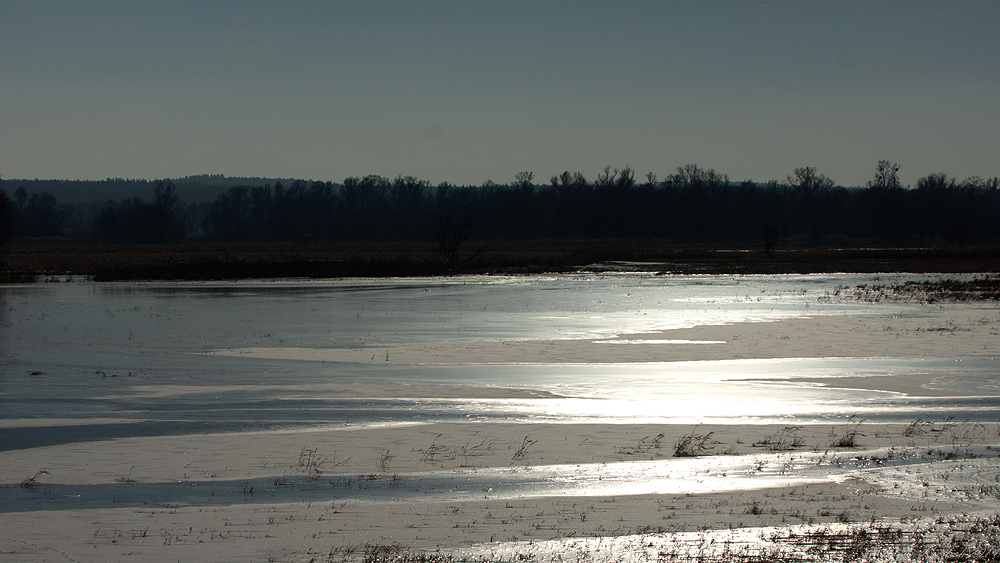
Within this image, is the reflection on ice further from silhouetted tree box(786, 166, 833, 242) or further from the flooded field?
silhouetted tree box(786, 166, 833, 242)

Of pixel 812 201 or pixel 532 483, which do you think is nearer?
pixel 532 483

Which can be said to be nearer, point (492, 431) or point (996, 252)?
point (492, 431)

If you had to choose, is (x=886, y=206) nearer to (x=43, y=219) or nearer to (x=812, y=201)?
→ (x=812, y=201)

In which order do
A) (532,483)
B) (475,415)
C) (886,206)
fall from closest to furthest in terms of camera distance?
(532,483) → (475,415) → (886,206)

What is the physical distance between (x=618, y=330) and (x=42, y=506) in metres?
20.5

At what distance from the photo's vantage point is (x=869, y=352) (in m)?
21.7

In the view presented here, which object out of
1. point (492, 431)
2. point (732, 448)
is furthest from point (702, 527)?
point (492, 431)

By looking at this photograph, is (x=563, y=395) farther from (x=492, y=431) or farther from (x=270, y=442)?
(x=270, y=442)

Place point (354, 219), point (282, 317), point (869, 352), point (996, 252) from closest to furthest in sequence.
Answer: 1. point (869, 352)
2. point (282, 317)
3. point (996, 252)
4. point (354, 219)

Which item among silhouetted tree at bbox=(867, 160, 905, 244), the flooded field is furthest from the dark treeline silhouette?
the flooded field

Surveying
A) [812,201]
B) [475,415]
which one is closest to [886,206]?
[812,201]

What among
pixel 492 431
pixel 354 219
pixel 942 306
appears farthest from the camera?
pixel 354 219

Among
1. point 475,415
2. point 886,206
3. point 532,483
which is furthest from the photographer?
point 886,206

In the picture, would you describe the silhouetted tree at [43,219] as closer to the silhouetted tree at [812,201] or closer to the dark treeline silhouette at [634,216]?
the dark treeline silhouette at [634,216]
